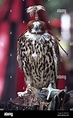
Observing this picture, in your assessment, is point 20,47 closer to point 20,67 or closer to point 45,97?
point 20,67

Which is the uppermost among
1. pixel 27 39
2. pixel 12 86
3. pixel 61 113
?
pixel 27 39

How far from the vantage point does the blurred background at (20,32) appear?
5.47ft

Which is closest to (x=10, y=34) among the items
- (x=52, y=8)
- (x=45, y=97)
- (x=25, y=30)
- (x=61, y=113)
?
(x=25, y=30)

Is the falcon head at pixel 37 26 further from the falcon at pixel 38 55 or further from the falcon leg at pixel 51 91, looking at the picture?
the falcon leg at pixel 51 91

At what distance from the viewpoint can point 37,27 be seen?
1665 millimetres

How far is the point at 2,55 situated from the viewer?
1.69 m

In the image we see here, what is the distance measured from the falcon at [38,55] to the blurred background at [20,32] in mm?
22

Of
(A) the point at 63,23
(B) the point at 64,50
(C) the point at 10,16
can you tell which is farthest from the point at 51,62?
(C) the point at 10,16

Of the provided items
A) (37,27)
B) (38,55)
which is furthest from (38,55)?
(37,27)

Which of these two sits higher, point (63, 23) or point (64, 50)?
point (63, 23)

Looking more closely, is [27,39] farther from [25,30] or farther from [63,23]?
[63,23]

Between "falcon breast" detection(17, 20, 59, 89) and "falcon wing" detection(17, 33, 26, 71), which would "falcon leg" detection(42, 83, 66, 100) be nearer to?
"falcon breast" detection(17, 20, 59, 89)

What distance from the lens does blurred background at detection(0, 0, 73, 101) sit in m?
1.67

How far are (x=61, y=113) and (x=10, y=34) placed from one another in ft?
1.52
